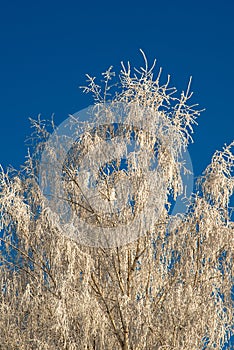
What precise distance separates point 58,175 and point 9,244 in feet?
3.86

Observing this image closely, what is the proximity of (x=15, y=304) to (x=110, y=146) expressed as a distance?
2216 millimetres

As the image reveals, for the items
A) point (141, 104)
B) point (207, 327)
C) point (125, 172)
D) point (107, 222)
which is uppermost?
point (141, 104)

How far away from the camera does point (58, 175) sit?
7531 millimetres

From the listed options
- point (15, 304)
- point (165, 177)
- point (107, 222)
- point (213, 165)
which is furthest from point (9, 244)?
point (213, 165)

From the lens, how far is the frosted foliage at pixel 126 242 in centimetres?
696

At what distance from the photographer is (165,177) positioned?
7.27 meters

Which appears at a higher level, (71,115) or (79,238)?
(71,115)

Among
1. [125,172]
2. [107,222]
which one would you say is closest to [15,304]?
[107,222]

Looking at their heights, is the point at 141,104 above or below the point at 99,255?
above

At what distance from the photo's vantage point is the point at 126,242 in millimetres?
7418

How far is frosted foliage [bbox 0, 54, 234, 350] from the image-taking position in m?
6.96

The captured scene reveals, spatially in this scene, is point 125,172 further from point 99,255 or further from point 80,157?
point 99,255

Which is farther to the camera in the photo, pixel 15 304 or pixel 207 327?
pixel 15 304

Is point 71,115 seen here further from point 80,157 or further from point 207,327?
point 207,327
